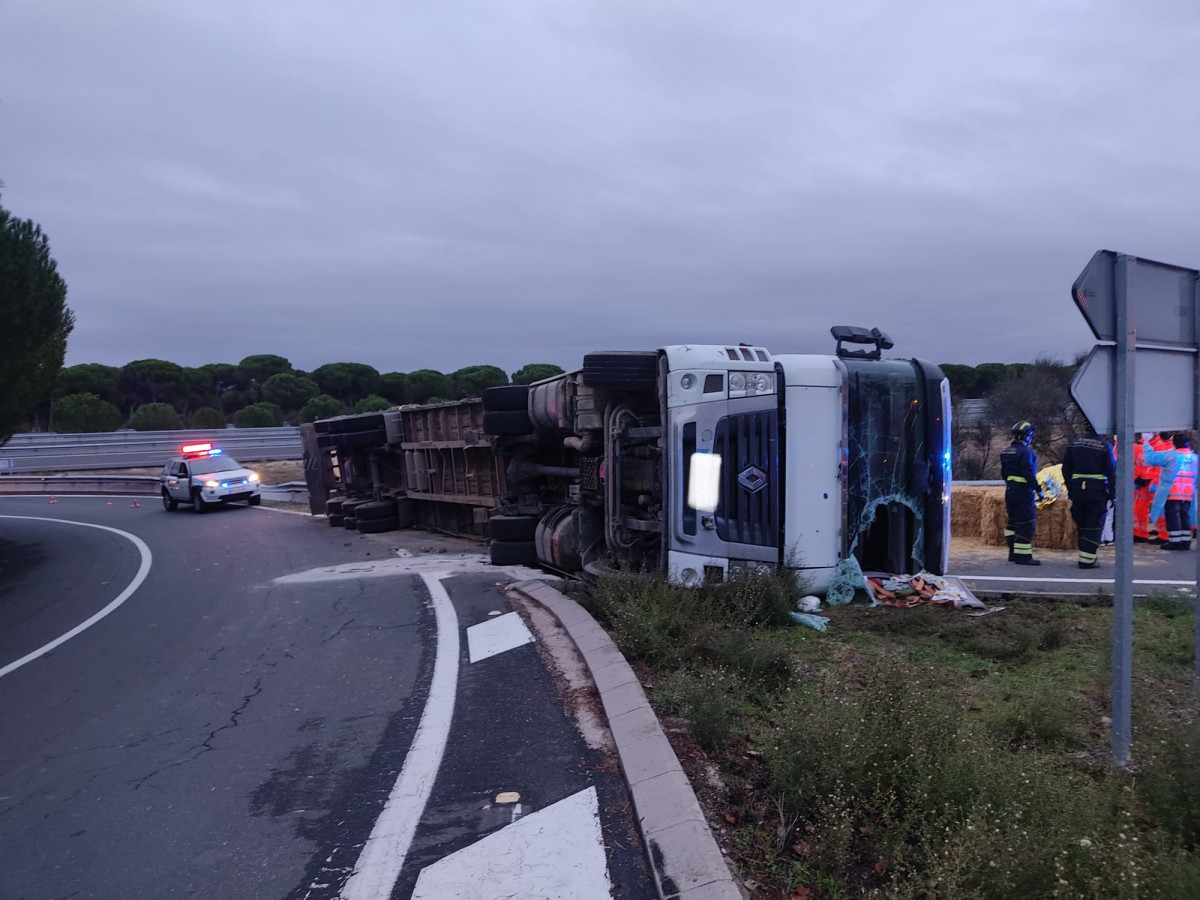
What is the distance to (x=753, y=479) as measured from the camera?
776 centimetres

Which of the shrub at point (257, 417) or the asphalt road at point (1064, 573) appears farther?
the shrub at point (257, 417)

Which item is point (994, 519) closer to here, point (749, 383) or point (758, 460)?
point (758, 460)

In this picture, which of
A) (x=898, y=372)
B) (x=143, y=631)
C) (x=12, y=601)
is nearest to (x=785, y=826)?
(x=898, y=372)

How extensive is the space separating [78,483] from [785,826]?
37.5m

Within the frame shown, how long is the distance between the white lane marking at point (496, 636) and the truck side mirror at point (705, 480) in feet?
6.31

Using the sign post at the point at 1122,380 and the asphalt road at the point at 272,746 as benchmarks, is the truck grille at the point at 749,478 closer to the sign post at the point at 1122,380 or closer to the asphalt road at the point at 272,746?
the asphalt road at the point at 272,746

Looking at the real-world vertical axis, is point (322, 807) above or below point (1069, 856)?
below

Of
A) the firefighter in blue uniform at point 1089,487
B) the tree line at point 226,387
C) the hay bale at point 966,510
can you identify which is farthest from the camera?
the tree line at point 226,387

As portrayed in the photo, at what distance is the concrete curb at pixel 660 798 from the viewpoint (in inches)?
127

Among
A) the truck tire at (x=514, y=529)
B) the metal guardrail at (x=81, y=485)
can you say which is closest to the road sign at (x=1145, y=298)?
the truck tire at (x=514, y=529)

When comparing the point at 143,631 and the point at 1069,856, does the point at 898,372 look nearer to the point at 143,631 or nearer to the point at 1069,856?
the point at 1069,856

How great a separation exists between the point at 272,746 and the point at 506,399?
20.8ft

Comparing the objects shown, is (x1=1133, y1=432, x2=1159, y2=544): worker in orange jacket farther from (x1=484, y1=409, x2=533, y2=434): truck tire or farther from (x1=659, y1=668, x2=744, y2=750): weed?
(x1=659, y1=668, x2=744, y2=750): weed

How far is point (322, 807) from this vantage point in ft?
14.5
